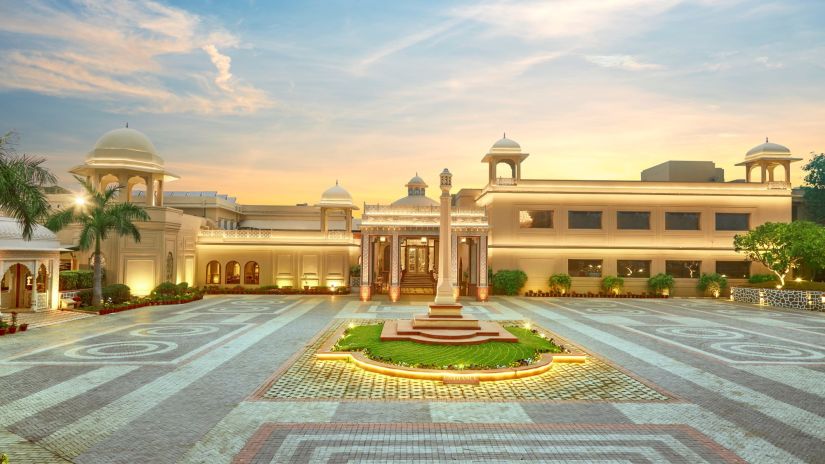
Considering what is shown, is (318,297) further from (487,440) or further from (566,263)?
(487,440)

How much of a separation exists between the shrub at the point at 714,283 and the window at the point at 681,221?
3.95 meters

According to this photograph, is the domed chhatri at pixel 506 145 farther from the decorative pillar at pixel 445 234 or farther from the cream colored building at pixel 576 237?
the decorative pillar at pixel 445 234

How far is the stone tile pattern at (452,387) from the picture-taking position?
11172 millimetres

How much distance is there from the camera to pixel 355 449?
8.15 meters

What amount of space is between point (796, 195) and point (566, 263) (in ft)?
82.0

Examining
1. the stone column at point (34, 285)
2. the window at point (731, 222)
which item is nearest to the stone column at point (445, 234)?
the stone column at point (34, 285)

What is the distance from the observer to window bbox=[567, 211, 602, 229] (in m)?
37.3

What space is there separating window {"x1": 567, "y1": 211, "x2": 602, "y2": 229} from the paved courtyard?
1866 centimetres

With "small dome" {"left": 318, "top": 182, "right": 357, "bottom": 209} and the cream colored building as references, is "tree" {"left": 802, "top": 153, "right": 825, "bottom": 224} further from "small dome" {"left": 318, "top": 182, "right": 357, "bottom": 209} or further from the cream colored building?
"small dome" {"left": 318, "top": 182, "right": 357, "bottom": 209}

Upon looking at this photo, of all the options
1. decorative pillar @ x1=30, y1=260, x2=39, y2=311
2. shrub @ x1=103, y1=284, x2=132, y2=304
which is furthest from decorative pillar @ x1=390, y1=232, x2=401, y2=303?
decorative pillar @ x1=30, y1=260, x2=39, y2=311

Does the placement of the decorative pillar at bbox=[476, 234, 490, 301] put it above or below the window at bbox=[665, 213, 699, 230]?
below

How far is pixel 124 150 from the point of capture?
31062 millimetres

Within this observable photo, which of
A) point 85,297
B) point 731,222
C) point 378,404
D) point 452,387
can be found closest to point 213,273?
point 85,297

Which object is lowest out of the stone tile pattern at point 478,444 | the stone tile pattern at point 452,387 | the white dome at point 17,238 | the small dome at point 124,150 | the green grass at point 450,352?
the stone tile pattern at point 478,444
